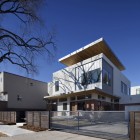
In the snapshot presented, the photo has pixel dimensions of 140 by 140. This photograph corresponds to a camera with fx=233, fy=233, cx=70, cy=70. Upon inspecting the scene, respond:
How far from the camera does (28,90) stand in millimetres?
39688

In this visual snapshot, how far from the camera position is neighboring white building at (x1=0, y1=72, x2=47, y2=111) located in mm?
36094

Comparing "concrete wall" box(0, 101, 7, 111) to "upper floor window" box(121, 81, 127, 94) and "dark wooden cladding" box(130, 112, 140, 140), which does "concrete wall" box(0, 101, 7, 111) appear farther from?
"dark wooden cladding" box(130, 112, 140, 140)

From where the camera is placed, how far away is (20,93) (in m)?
38.2

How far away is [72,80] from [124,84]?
14.0 metres

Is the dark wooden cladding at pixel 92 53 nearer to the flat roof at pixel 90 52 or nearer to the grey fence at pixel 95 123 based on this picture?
the flat roof at pixel 90 52

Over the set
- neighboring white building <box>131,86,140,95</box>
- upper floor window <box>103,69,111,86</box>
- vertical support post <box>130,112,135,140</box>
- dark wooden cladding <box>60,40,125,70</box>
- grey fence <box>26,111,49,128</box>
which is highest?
dark wooden cladding <box>60,40,125,70</box>

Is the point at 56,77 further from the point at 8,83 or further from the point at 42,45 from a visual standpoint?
the point at 42,45

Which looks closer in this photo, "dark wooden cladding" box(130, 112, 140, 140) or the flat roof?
"dark wooden cladding" box(130, 112, 140, 140)

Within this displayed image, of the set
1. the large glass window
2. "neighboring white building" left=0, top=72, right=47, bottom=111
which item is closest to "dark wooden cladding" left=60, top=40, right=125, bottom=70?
the large glass window

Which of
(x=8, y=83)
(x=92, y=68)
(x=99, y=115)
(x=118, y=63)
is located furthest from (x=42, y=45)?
(x=118, y=63)

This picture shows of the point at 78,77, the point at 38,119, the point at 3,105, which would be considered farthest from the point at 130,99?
the point at 38,119

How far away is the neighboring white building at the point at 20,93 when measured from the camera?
118 feet

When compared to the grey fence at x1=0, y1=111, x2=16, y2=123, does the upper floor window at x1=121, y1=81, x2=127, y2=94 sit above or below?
above

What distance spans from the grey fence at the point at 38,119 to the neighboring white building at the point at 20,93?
16.2 metres
